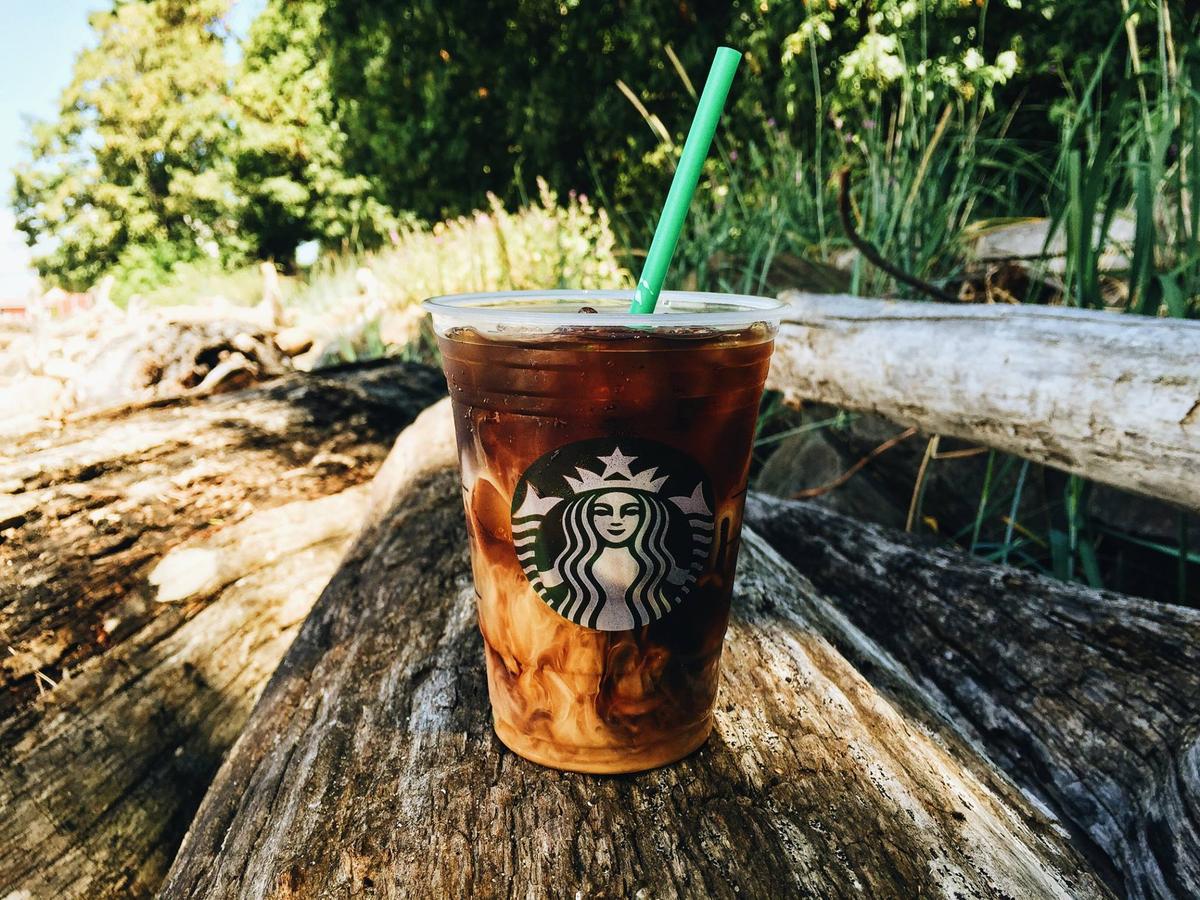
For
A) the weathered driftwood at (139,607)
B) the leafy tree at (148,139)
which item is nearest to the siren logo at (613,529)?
the weathered driftwood at (139,607)

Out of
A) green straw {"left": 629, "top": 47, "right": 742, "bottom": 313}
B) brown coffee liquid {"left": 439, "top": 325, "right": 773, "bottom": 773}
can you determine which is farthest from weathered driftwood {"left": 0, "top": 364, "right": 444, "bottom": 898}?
green straw {"left": 629, "top": 47, "right": 742, "bottom": 313}

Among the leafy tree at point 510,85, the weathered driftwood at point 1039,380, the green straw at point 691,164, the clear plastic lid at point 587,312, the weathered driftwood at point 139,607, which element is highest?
the leafy tree at point 510,85

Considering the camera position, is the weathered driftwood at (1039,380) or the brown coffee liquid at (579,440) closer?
A: the brown coffee liquid at (579,440)

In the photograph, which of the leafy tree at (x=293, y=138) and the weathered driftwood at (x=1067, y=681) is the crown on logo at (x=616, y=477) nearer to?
the weathered driftwood at (x=1067, y=681)

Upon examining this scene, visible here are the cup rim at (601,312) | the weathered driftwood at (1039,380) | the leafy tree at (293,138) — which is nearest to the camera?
the cup rim at (601,312)

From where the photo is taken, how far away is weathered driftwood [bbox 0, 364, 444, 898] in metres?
1.51

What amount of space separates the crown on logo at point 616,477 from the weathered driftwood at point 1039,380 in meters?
1.13

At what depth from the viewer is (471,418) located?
97cm

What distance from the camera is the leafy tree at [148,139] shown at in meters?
21.1

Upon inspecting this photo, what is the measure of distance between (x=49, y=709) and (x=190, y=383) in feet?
5.93

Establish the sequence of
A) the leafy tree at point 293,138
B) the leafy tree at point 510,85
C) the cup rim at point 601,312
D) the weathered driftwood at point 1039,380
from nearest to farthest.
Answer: the cup rim at point 601,312 < the weathered driftwood at point 1039,380 < the leafy tree at point 510,85 < the leafy tree at point 293,138

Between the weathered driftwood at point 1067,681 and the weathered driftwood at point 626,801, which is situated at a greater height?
the weathered driftwood at point 626,801

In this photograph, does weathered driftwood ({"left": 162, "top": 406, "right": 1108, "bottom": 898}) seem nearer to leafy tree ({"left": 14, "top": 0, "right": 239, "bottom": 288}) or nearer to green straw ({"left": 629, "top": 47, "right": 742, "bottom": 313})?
green straw ({"left": 629, "top": 47, "right": 742, "bottom": 313})

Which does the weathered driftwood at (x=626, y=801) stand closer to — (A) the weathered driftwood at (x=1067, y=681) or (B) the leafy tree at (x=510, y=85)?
(A) the weathered driftwood at (x=1067, y=681)
